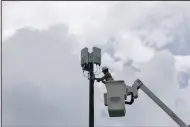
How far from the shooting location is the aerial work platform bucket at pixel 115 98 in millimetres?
11602

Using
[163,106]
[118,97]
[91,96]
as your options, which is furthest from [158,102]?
[91,96]

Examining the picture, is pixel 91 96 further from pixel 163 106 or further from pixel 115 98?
pixel 163 106

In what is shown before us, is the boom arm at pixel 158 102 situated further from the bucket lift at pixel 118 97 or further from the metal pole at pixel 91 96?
the metal pole at pixel 91 96

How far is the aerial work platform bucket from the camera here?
11602 millimetres

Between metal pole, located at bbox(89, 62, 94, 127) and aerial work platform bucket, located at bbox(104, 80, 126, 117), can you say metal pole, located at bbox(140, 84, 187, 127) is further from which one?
metal pole, located at bbox(89, 62, 94, 127)

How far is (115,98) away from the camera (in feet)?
38.5

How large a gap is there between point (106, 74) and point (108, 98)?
106 centimetres

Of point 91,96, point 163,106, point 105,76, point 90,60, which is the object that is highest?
point 90,60

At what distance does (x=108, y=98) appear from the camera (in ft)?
38.7

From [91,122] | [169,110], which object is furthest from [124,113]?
[169,110]

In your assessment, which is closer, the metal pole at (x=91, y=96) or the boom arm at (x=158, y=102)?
the metal pole at (x=91, y=96)

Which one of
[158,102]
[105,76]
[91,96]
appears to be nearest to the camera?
[91,96]

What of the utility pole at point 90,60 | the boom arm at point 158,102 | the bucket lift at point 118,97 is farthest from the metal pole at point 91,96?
the boom arm at point 158,102

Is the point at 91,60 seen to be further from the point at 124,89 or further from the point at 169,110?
the point at 169,110
